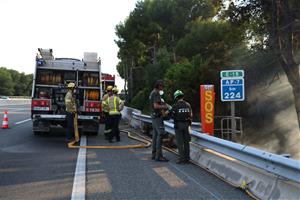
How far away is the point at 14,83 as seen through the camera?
15662 cm

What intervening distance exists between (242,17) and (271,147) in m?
6.18

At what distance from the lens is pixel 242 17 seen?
21375 mm

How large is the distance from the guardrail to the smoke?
1304 cm

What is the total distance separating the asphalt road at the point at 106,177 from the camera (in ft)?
22.6

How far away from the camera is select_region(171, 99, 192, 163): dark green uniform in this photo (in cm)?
988

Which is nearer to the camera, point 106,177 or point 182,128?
point 106,177

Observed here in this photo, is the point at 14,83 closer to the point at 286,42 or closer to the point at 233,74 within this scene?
the point at 286,42

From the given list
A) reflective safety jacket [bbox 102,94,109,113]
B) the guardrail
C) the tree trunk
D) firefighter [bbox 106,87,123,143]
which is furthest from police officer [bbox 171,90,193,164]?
the tree trunk

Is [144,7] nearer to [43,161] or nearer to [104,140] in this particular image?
[104,140]

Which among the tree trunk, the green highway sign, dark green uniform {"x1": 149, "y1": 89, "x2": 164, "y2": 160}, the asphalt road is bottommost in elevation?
the asphalt road

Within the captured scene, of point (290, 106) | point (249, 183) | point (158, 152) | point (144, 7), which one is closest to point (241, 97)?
point (158, 152)

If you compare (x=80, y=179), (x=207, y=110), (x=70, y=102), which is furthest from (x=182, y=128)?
(x=70, y=102)

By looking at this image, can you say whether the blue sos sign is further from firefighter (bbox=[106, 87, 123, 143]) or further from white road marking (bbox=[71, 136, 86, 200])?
white road marking (bbox=[71, 136, 86, 200])

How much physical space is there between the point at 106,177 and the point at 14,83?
6115 inches
